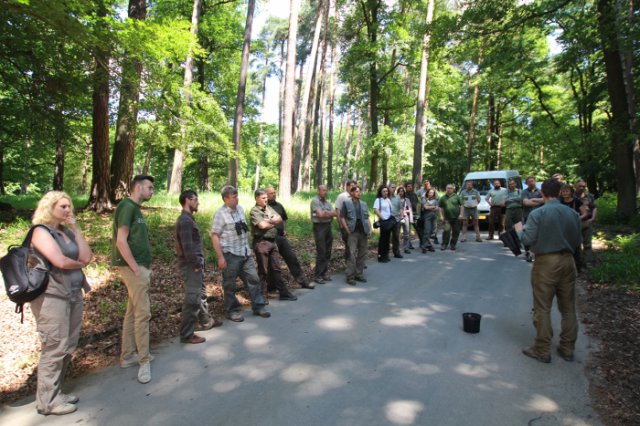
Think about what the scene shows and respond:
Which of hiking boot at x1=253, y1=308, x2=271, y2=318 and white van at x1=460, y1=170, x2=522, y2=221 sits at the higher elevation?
white van at x1=460, y1=170, x2=522, y2=221

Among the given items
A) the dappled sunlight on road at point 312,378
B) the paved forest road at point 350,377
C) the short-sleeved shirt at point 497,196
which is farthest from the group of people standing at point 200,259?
the short-sleeved shirt at point 497,196

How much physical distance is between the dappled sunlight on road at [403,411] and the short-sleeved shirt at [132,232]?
297 centimetres

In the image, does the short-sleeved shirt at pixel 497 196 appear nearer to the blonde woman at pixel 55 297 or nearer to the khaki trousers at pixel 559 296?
the khaki trousers at pixel 559 296

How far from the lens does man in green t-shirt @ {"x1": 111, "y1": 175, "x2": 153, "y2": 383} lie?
401 cm

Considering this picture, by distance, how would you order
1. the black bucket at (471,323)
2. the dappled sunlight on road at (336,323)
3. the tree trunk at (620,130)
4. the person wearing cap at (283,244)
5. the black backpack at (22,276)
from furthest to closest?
1. the tree trunk at (620,130)
2. the person wearing cap at (283,244)
3. the dappled sunlight on road at (336,323)
4. the black bucket at (471,323)
5. the black backpack at (22,276)

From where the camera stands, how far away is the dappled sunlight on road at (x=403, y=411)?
3.26 metres

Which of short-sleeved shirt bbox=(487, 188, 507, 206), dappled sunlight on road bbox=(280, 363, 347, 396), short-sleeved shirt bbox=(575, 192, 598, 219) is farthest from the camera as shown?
short-sleeved shirt bbox=(487, 188, 507, 206)

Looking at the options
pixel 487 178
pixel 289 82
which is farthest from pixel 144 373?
pixel 487 178

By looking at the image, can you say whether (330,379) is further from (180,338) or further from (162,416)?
(180,338)

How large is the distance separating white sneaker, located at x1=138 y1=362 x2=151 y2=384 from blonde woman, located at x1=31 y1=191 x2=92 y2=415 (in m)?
0.58

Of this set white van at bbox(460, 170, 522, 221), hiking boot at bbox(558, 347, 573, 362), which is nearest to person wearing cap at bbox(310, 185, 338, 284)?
hiking boot at bbox(558, 347, 573, 362)

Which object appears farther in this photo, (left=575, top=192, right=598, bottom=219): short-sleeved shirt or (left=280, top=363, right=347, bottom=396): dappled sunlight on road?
(left=575, top=192, right=598, bottom=219): short-sleeved shirt

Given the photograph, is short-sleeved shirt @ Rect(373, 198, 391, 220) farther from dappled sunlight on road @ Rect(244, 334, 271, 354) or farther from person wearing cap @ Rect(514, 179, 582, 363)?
dappled sunlight on road @ Rect(244, 334, 271, 354)

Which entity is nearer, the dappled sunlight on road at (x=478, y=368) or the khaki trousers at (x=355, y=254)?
the dappled sunlight on road at (x=478, y=368)
